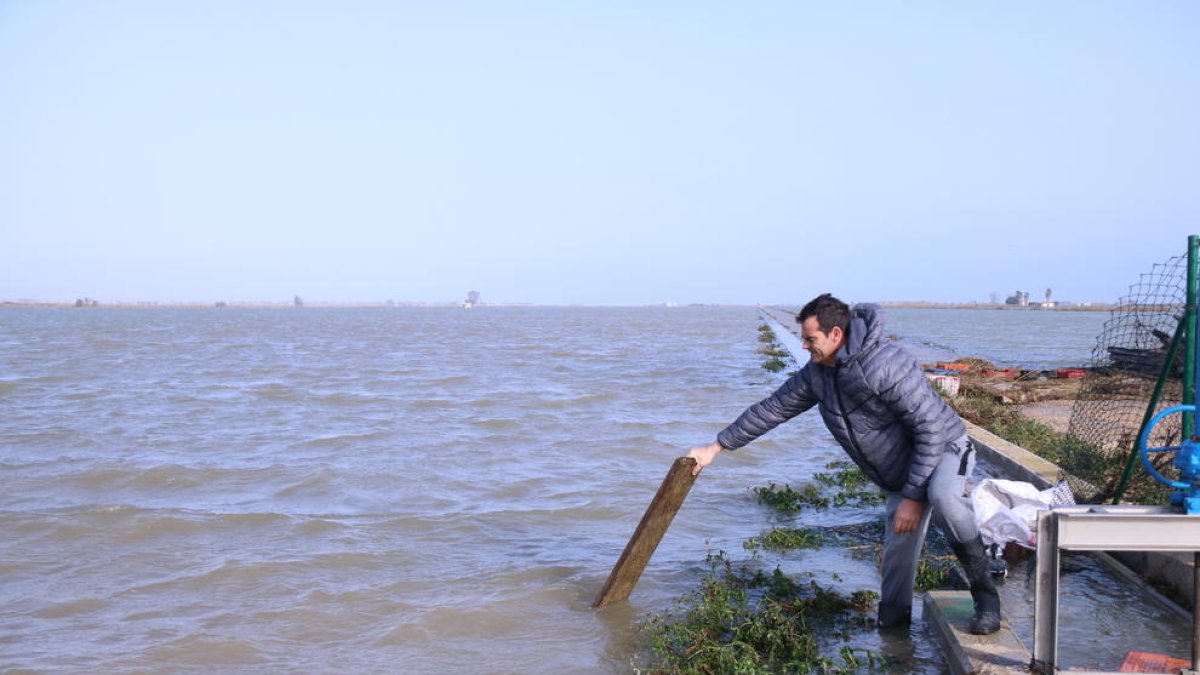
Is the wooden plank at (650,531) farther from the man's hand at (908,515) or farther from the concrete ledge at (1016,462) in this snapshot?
the concrete ledge at (1016,462)

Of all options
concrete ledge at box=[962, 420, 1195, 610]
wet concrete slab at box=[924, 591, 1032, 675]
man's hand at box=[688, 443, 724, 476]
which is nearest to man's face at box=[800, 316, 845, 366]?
man's hand at box=[688, 443, 724, 476]

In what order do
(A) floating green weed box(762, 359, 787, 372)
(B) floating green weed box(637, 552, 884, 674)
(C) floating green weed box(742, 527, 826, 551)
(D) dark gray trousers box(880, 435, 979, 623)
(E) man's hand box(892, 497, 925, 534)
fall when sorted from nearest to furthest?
1. (D) dark gray trousers box(880, 435, 979, 623)
2. (E) man's hand box(892, 497, 925, 534)
3. (B) floating green weed box(637, 552, 884, 674)
4. (C) floating green weed box(742, 527, 826, 551)
5. (A) floating green weed box(762, 359, 787, 372)

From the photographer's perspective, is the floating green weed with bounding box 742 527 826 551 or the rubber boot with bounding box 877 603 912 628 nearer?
the rubber boot with bounding box 877 603 912 628

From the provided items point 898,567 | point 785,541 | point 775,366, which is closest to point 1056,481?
point 785,541

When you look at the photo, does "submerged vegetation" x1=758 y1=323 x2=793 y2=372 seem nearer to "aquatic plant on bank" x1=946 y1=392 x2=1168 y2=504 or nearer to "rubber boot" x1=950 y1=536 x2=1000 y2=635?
"aquatic plant on bank" x1=946 y1=392 x2=1168 y2=504

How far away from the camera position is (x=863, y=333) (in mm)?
4590

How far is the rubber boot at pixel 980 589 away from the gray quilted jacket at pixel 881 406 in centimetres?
32

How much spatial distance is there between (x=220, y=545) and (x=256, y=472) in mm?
3360

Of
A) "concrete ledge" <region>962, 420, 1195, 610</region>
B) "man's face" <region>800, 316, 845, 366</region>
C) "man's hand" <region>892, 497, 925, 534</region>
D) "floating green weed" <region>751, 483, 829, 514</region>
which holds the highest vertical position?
"man's face" <region>800, 316, 845, 366</region>

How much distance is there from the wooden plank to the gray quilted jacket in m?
0.82

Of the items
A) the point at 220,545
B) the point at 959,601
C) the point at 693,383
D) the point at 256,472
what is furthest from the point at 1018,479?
the point at 693,383

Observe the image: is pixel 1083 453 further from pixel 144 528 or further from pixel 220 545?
pixel 144 528

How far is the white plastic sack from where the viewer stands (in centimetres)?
613

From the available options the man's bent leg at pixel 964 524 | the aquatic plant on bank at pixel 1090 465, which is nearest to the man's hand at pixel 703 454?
the man's bent leg at pixel 964 524
